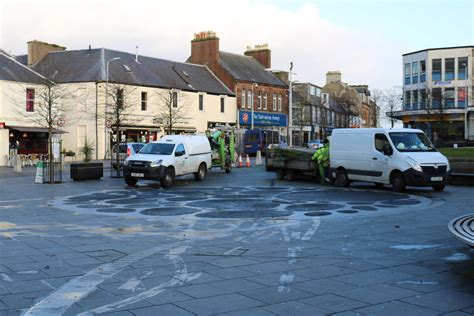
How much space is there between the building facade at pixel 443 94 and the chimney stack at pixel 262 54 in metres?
18.3

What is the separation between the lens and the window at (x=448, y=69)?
63.5 m

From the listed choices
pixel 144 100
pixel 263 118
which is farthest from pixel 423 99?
pixel 144 100

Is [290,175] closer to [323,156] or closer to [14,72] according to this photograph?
[323,156]

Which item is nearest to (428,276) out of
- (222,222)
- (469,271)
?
(469,271)

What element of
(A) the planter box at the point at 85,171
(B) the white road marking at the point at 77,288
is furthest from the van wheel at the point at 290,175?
(B) the white road marking at the point at 77,288

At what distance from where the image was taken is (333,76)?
10644 cm

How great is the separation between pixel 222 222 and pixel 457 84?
57680 mm

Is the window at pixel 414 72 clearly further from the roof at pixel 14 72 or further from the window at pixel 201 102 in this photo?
the roof at pixel 14 72

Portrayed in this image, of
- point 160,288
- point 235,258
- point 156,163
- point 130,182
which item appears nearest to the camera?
point 160,288

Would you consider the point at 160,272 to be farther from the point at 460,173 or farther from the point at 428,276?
the point at 460,173

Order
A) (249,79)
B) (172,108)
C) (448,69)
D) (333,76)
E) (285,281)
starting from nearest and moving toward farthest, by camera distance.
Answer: (285,281), (172,108), (448,69), (249,79), (333,76)

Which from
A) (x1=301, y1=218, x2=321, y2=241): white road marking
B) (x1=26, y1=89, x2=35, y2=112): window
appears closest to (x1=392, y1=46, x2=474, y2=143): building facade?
(x1=26, y1=89, x2=35, y2=112): window

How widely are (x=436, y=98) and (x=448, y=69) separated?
6712 mm

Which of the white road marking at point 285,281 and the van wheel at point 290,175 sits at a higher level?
the van wheel at point 290,175
